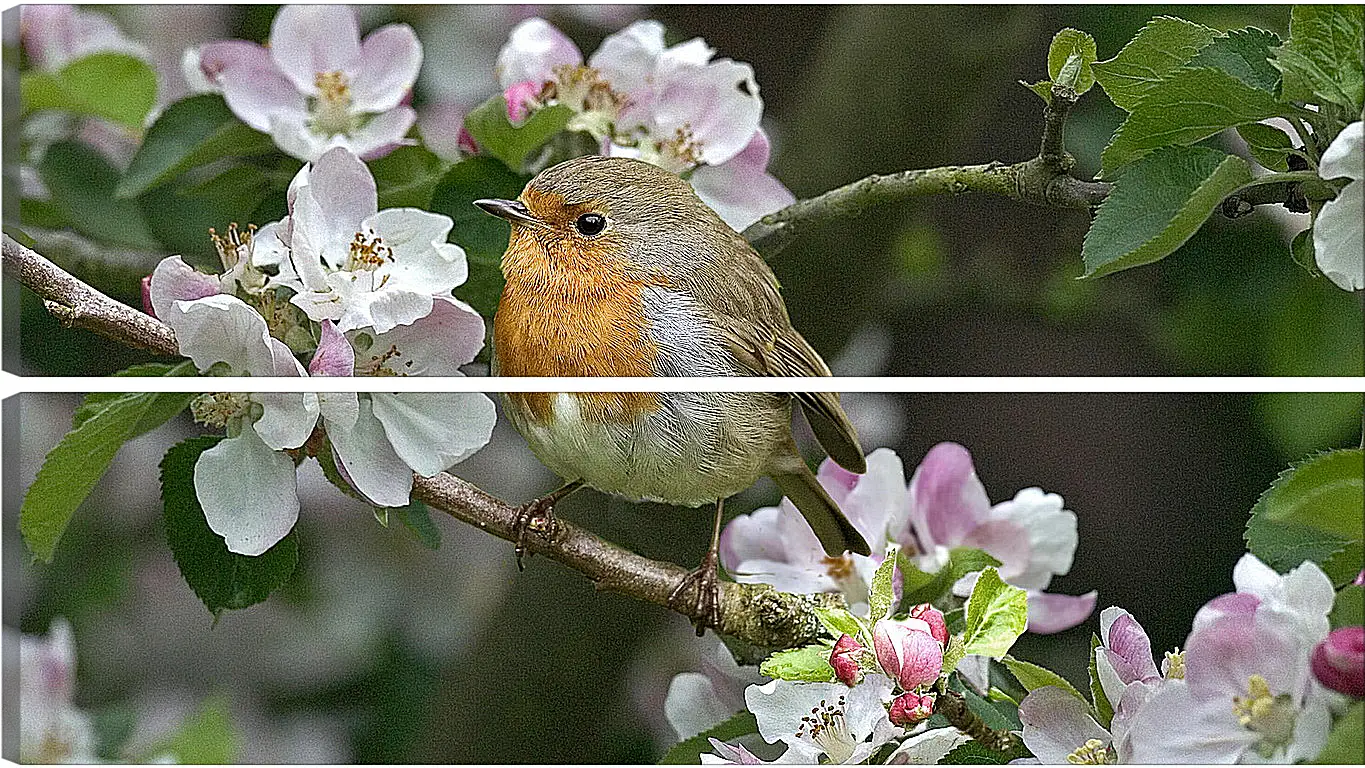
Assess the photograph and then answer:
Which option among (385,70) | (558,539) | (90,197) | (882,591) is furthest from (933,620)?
(90,197)

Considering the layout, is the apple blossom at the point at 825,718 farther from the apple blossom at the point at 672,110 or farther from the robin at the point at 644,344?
the apple blossom at the point at 672,110

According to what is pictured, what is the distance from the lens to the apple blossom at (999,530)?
45 cm

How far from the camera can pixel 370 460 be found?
0.42m

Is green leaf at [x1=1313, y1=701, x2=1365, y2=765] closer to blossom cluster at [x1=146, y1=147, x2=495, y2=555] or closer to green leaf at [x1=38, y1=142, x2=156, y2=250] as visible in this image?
blossom cluster at [x1=146, y1=147, x2=495, y2=555]

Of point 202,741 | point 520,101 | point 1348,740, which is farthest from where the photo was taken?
point 202,741

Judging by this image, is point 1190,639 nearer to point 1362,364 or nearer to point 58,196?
point 1362,364

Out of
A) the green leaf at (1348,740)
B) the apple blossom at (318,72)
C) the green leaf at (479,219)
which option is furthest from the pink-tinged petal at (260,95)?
the green leaf at (1348,740)

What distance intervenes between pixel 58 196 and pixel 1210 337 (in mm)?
549

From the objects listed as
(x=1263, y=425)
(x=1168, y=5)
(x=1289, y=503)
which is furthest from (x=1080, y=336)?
(x=1289, y=503)

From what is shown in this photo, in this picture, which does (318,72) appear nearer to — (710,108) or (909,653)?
(710,108)

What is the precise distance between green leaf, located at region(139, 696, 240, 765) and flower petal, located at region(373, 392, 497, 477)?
0.29m

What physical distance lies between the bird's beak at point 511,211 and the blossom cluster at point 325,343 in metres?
0.02

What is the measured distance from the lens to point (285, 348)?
405 millimetres

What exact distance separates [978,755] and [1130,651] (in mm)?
54
